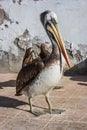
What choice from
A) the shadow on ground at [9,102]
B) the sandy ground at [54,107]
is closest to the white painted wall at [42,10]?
the sandy ground at [54,107]

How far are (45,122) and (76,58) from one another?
3.13 metres

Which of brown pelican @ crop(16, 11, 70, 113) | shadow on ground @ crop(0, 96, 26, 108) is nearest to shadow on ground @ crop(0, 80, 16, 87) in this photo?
shadow on ground @ crop(0, 96, 26, 108)

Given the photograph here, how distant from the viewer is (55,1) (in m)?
9.63

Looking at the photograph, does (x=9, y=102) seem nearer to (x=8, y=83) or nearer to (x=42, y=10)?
(x=8, y=83)

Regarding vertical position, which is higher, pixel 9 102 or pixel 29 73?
pixel 29 73

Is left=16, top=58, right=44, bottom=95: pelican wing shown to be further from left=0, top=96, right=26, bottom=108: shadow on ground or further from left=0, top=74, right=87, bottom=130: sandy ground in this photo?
left=0, top=96, right=26, bottom=108: shadow on ground

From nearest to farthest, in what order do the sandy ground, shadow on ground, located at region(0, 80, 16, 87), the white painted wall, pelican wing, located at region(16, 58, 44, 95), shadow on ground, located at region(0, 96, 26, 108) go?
the sandy ground < pelican wing, located at region(16, 58, 44, 95) < shadow on ground, located at region(0, 96, 26, 108) < shadow on ground, located at region(0, 80, 16, 87) < the white painted wall

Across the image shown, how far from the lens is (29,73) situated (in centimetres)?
708

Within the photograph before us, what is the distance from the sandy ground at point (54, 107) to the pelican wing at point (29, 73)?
1.46 feet

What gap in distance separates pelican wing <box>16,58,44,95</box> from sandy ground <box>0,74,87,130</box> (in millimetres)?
445

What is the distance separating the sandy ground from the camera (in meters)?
6.82

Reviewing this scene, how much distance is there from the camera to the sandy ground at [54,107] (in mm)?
6816

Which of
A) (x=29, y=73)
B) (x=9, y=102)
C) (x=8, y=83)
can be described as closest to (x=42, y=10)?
(x=8, y=83)

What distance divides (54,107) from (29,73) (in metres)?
0.85
